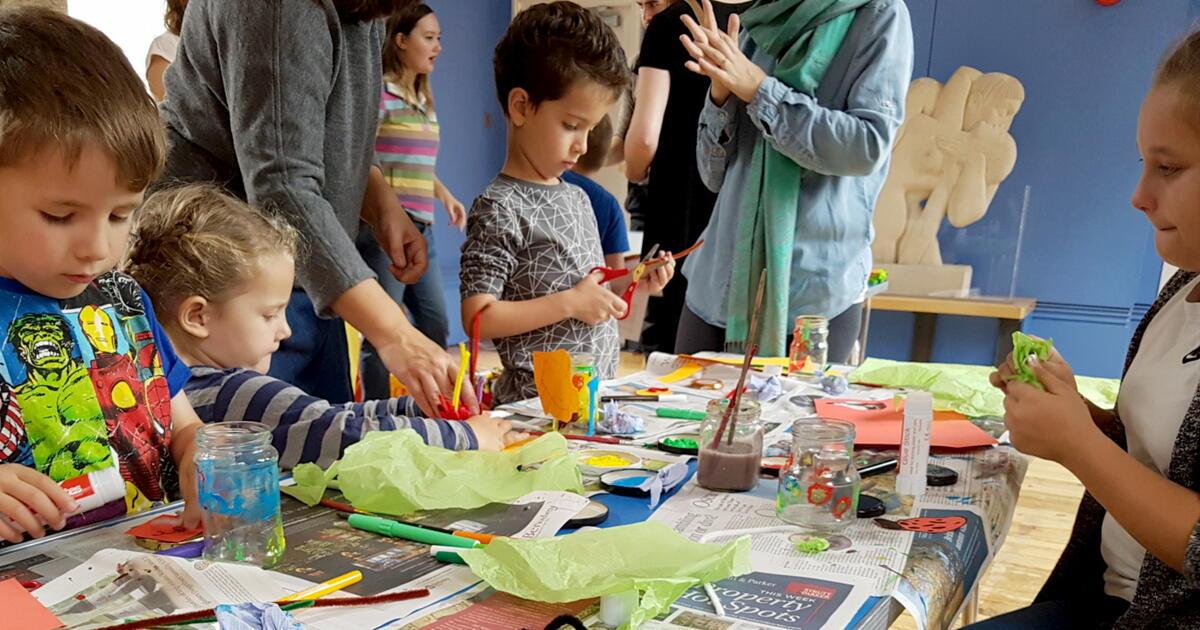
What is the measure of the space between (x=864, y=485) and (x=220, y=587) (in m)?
0.70

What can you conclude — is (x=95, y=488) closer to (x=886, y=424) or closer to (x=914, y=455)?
(x=914, y=455)

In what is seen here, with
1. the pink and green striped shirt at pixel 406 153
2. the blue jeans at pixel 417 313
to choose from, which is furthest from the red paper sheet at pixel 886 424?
the pink and green striped shirt at pixel 406 153

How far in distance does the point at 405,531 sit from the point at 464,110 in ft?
14.3

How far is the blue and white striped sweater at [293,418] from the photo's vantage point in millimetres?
1084

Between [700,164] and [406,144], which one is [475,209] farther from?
[406,144]

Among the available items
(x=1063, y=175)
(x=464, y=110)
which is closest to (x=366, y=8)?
(x=1063, y=175)

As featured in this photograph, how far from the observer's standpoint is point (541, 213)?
69.0 inches

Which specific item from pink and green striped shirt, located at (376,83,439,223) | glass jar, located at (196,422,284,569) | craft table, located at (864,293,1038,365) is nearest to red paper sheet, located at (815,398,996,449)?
glass jar, located at (196,422,284,569)

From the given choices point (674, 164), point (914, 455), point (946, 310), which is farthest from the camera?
point (946, 310)

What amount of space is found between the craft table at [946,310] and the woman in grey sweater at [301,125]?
283cm

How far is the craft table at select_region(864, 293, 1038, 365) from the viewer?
382cm

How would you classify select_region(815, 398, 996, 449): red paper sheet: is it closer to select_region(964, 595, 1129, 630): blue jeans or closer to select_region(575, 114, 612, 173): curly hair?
select_region(964, 595, 1129, 630): blue jeans

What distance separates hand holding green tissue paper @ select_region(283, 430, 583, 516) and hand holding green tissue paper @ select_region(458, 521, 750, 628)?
170mm

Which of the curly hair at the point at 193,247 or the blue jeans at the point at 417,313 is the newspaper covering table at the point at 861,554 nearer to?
the curly hair at the point at 193,247
